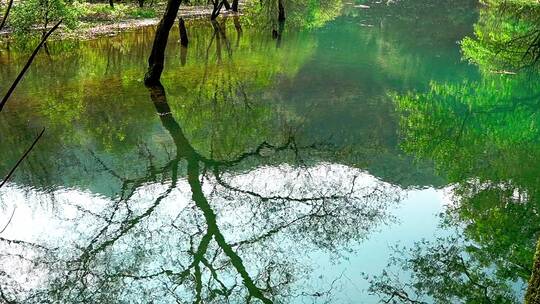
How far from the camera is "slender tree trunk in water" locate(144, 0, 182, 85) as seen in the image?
14600 mm

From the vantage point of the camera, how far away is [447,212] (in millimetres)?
9047

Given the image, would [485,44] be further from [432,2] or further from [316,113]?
[432,2]

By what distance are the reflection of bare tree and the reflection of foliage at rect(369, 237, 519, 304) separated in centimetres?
90

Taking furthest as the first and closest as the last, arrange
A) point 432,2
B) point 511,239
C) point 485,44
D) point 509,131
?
point 432,2 < point 485,44 < point 509,131 < point 511,239

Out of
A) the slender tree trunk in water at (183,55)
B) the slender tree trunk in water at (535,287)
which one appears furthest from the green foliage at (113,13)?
the slender tree trunk in water at (535,287)

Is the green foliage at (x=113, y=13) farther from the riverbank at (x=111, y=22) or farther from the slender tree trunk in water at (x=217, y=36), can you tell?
the slender tree trunk in water at (x=217, y=36)

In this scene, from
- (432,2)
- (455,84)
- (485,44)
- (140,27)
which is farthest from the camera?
(432,2)

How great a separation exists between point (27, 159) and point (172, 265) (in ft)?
17.4

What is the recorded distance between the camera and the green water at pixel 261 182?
6973 mm

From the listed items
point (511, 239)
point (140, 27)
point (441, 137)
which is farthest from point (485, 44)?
point (140, 27)

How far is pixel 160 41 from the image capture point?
1527 cm

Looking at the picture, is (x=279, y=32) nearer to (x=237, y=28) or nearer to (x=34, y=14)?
(x=237, y=28)

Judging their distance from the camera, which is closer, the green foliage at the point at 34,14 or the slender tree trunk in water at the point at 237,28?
the green foliage at the point at 34,14

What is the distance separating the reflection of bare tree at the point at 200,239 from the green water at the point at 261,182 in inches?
1.2
